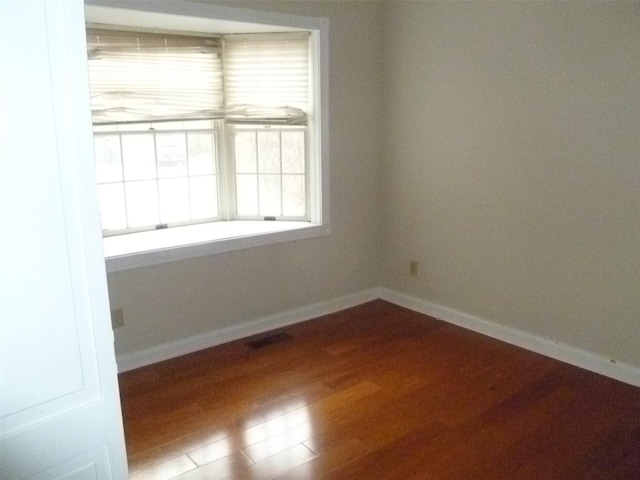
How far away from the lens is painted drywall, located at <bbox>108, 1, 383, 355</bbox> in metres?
3.19

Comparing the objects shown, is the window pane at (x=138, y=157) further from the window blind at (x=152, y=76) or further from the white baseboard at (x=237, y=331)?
the white baseboard at (x=237, y=331)

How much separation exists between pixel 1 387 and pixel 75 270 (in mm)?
281

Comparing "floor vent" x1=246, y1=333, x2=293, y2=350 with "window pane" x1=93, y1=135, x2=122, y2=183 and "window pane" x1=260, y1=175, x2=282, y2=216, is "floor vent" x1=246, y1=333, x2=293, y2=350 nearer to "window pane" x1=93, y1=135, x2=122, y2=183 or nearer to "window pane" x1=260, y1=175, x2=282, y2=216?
"window pane" x1=260, y1=175, x2=282, y2=216

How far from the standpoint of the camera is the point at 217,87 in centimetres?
363

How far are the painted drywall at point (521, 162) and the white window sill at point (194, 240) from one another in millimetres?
882

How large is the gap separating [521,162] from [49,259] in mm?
2740

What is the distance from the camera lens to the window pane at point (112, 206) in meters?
3.35

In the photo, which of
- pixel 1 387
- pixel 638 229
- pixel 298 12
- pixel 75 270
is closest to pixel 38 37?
pixel 75 270

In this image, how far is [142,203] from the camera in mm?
3502

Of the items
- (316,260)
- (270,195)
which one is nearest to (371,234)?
(316,260)

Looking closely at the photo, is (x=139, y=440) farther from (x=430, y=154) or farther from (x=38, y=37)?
(x=430, y=154)

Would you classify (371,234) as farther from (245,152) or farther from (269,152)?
(245,152)

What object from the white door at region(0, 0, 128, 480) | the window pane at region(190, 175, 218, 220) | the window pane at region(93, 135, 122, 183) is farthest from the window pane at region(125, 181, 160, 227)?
the white door at region(0, 0, 128, 480)

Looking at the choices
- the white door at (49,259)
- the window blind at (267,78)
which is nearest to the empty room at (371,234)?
the window blind at (267,78)
